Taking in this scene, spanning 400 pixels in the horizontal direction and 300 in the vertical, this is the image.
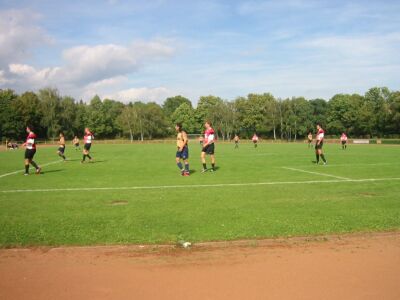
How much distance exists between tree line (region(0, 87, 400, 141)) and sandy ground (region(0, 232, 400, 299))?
83.0m

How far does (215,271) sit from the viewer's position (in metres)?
4.90

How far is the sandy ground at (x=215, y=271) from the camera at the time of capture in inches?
169

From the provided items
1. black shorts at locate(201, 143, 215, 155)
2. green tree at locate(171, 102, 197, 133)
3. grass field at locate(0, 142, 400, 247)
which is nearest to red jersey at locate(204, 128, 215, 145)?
black shorts at locate(201, 143, 215, 155)

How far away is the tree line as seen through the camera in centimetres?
8606

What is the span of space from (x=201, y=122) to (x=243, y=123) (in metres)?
14.6

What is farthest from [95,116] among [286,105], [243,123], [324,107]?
[324,107]

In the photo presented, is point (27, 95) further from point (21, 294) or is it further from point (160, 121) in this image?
point (21, 294)

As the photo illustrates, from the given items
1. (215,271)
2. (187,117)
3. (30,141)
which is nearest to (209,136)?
(30,141)

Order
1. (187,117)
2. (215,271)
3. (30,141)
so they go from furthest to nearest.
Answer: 1. (187,117)
2. (30,141)
3. (215,271)

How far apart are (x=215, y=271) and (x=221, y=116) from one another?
10486cm

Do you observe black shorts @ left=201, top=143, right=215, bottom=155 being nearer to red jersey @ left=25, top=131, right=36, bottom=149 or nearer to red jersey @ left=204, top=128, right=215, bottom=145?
red jersey @ left=204, top=128, right=215, bottom=145

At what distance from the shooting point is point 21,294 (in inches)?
169

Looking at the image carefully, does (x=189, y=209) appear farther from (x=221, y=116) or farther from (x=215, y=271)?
(x=221, y=116)

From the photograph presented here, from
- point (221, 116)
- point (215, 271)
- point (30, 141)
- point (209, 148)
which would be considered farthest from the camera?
point (221, 116)
